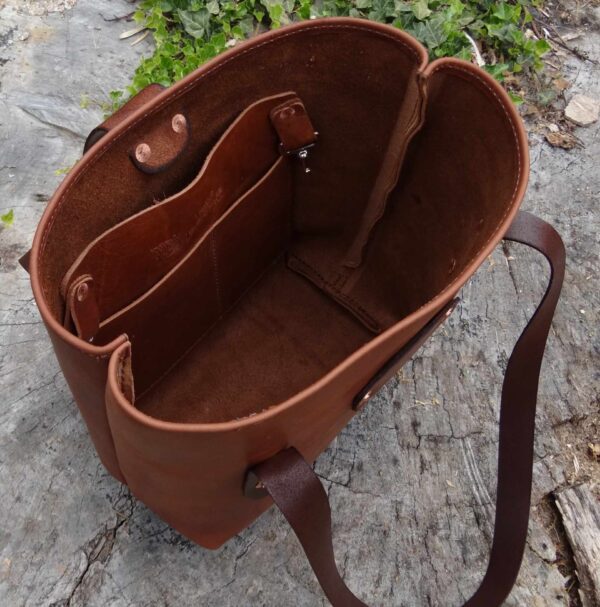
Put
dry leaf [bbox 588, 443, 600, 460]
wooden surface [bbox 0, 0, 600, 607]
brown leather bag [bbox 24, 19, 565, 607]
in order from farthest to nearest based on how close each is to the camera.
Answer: dry leaf [bbox 588, 443, 600, 460], wooden surface [bbox 0, 0, 600, 607], brown leather bag [bbox 24, 19, 565, 607]

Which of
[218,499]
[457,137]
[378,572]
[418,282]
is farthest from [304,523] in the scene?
[457,137]

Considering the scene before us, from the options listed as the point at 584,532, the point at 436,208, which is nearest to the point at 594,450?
the point at 584,532

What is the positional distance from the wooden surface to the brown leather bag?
109 millimetres

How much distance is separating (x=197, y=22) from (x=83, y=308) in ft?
3.60

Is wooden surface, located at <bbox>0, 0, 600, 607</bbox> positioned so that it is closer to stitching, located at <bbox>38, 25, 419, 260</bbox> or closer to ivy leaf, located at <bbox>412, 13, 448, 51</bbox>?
stitching, located at <bbox>38, 25, 419, 260</bbox>

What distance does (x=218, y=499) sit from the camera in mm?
1049

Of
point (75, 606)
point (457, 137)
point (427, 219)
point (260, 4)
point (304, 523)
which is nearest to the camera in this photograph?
point (304, 523)

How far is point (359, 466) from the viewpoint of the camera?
4.45 feet

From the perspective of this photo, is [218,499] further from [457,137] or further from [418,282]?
[457,137]

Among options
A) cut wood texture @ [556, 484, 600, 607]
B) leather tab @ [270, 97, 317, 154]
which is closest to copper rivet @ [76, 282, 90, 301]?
leather tab @ [270, 97, 317, 154]

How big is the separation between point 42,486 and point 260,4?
136cm

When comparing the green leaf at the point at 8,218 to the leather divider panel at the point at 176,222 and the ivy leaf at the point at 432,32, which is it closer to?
the leather divider panel at the point at 176,222

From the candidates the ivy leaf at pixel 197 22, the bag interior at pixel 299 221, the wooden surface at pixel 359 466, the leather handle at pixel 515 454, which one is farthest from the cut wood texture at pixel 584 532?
the ivy leaf at pixel 197 22

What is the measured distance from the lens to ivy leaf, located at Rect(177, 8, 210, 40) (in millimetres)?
1859
